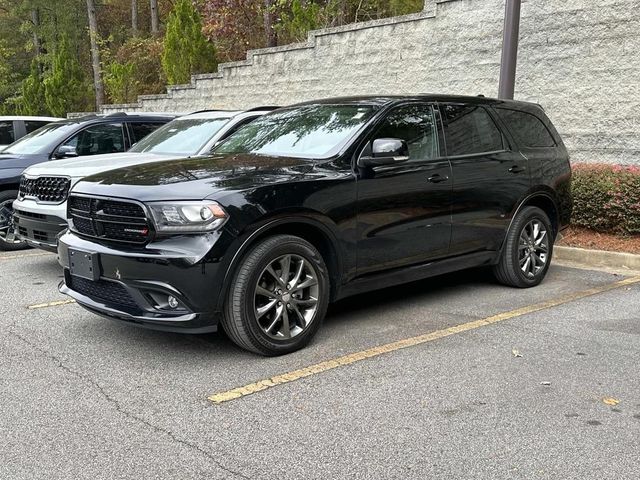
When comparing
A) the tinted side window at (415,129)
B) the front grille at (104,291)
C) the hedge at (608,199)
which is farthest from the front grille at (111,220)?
the hedge at (608,199)

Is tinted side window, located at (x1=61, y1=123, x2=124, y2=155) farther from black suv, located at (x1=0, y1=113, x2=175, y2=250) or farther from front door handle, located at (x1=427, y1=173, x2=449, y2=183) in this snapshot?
front door handle, located at (x1=427, y1=173, x2=449, y2=183)

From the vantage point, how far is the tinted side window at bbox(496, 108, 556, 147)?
643 centimetres

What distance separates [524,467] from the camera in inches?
123

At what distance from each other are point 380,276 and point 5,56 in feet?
112

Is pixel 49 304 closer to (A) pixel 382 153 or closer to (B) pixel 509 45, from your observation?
(A) pixel 382 153

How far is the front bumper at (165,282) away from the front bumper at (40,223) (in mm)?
2566

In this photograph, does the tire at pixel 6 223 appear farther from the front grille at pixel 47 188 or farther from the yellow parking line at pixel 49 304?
the yellow parking line at pixel 49 304

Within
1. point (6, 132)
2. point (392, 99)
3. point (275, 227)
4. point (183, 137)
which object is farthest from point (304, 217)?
point (6, 132)

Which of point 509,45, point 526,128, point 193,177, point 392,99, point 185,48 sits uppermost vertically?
point 185,48

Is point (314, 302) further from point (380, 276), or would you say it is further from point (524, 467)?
point (524, 467)

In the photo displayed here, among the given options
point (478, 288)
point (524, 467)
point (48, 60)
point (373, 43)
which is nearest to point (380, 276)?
point (478, 288)

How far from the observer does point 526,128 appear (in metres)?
6.59

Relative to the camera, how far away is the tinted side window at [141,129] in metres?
9.55

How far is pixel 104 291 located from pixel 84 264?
24 centimetres
